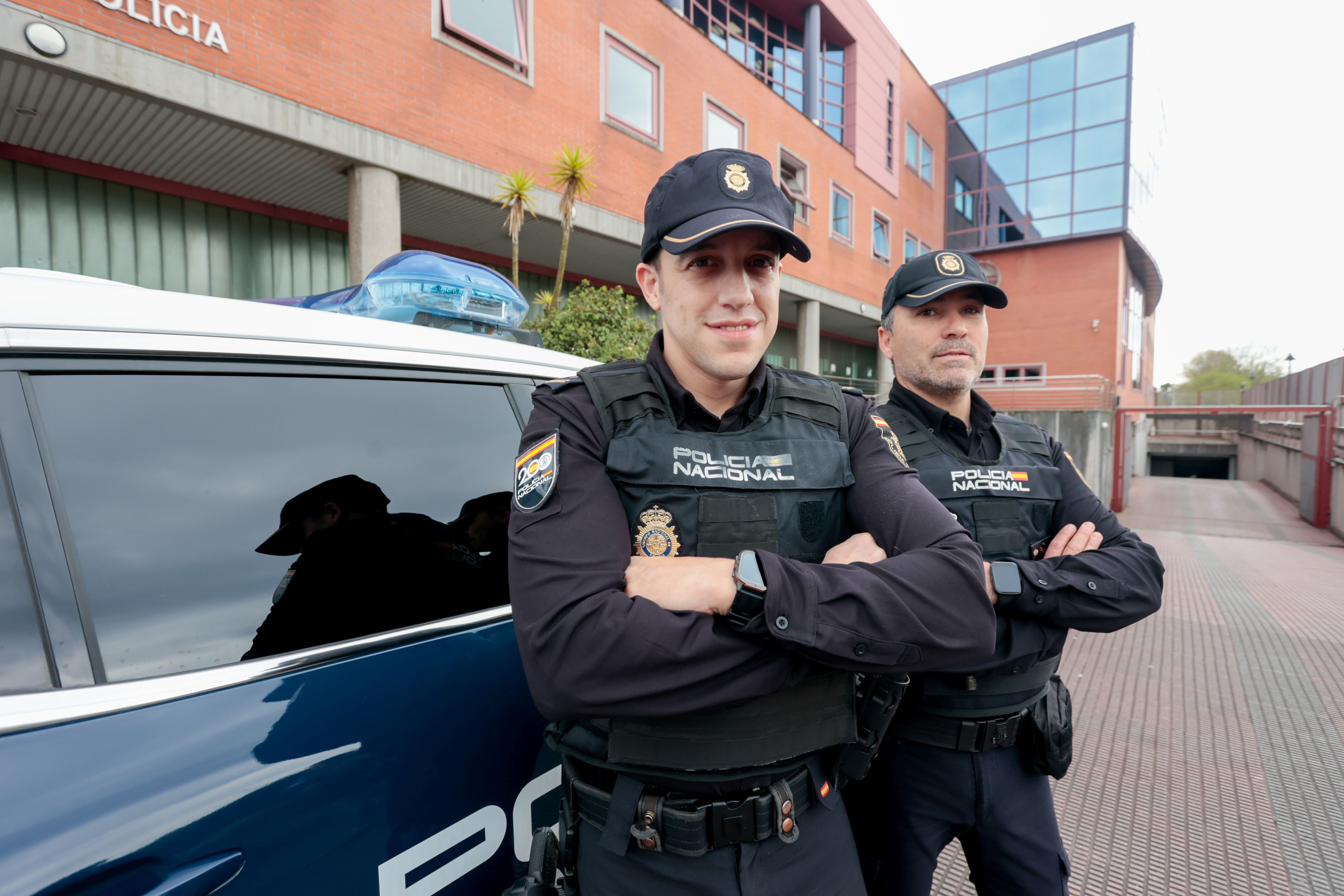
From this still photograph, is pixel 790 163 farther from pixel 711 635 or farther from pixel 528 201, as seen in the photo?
pixel 711 635

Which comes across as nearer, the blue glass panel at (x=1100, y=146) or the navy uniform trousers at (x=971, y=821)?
the navy uniform trousers at (x=971, y=821)

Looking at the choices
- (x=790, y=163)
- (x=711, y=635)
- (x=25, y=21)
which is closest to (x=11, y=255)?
(x=25, y=21)

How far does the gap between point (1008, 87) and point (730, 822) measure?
26.7 metres

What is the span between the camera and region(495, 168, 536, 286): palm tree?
753cm

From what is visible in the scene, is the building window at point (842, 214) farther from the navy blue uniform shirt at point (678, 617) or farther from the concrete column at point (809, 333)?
the navy blue uniform shirt at point (678, 617)

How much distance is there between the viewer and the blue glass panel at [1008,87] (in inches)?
839

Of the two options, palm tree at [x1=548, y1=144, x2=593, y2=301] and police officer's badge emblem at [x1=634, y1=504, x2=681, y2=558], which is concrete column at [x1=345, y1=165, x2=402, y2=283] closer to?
palm tree at [x1=548, y1=144, x2=593, y2=301]

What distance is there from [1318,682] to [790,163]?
1294 cm

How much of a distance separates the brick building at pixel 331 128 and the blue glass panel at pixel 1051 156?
1238 centimetres

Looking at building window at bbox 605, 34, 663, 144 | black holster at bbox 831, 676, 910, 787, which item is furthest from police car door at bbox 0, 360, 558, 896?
building window at bbox 605, 34, 663, 144

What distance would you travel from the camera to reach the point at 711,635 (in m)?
1.10

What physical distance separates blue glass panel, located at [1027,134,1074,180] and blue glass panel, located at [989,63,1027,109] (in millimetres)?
1635

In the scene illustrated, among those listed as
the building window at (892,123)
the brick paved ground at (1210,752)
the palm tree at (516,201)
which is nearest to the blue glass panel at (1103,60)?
the building window at (892,123)

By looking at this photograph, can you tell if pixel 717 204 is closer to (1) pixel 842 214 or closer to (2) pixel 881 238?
(1) pixel 842 214
